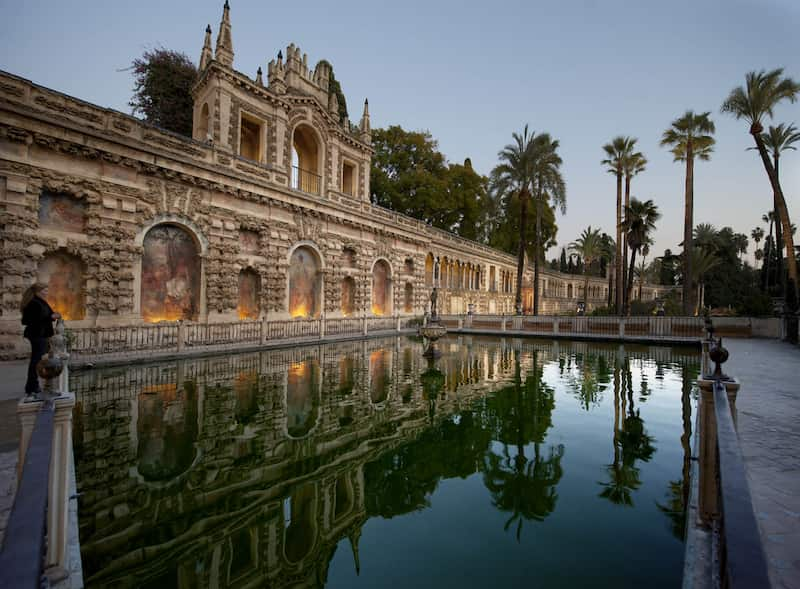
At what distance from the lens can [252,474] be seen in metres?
5.14

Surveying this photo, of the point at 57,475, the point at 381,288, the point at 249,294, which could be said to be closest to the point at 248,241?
the point at 249,294

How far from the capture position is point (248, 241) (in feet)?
65.5

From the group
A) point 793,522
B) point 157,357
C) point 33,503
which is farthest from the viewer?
point 157,357

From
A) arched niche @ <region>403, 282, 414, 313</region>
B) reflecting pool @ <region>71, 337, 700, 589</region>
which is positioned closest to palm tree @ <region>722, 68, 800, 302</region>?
reflecting pool @ <region>71, 337, 700, 589</region>

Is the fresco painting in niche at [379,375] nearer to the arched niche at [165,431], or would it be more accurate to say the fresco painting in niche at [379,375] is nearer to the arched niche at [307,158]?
the arched niche at [165,431]

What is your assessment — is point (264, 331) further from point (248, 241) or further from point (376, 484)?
point (376, 484)

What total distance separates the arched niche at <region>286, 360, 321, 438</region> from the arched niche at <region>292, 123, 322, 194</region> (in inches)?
662

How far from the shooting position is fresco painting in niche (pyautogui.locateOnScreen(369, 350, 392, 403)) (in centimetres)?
945

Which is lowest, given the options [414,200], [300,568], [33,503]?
[300,568]

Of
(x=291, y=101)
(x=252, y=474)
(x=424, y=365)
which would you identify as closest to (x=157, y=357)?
(x=424, y=365)

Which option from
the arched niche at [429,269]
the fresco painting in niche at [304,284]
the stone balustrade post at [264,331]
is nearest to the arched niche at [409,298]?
the arched niche at [429,269]

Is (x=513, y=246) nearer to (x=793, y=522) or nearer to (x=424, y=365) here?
(x=424, y=365)

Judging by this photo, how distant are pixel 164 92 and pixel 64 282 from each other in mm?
23282

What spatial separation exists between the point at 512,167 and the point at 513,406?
27814mm
